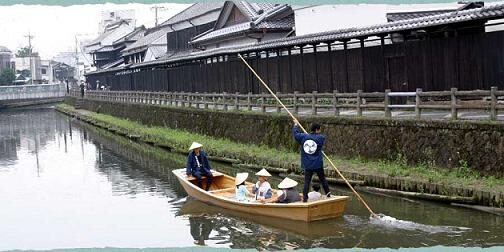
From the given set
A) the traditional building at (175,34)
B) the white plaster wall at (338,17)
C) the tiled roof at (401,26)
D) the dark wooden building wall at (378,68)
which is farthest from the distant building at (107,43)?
the tiled roof at (401,26)

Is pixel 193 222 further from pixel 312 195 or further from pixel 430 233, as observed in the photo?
pixel 430 233

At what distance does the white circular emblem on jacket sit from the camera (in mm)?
12115

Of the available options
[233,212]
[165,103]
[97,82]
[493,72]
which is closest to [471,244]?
[233,212]

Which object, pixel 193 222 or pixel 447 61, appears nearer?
pixel 193 222

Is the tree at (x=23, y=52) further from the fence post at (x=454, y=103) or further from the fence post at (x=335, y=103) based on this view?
the fence post at (x=454, y=103)

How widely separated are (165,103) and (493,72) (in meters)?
21.9

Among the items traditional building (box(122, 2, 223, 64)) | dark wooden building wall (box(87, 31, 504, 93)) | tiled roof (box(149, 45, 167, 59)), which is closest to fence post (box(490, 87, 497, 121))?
dark wooden building wall (box(87, 31, 504, 93))

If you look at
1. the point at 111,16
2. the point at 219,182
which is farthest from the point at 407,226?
the point at 111,16

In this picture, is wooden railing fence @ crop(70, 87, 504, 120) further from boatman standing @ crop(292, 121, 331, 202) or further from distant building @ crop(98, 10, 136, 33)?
distant building @ crop(98, 10, 136, 33)

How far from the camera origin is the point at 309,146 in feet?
40.0

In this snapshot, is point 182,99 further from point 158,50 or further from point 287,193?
point 158,50

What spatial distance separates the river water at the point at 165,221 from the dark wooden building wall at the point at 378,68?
197 inches

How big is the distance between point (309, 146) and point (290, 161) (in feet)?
19.6

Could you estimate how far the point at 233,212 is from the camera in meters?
13.4
